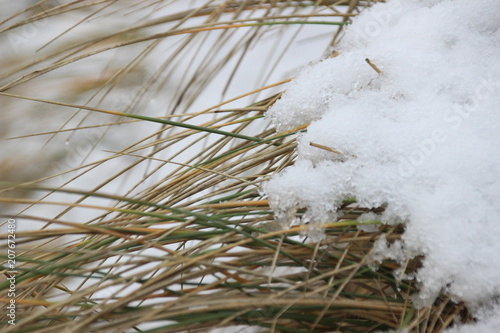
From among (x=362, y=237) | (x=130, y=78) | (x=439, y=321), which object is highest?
(x=130, y=78)

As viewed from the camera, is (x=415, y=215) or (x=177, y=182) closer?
(x=415, y=215)

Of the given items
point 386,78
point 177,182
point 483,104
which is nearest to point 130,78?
point 177,182

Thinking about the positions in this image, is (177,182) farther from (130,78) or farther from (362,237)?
(130,78)

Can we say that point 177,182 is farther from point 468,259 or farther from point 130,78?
point 130,78

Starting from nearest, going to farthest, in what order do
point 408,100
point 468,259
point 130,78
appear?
point 468,259
point 408,100
point 130,78

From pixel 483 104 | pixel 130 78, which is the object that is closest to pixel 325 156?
pixel 483 104

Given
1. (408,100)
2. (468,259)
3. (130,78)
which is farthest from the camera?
(130,78)

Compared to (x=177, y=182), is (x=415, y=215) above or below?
below
